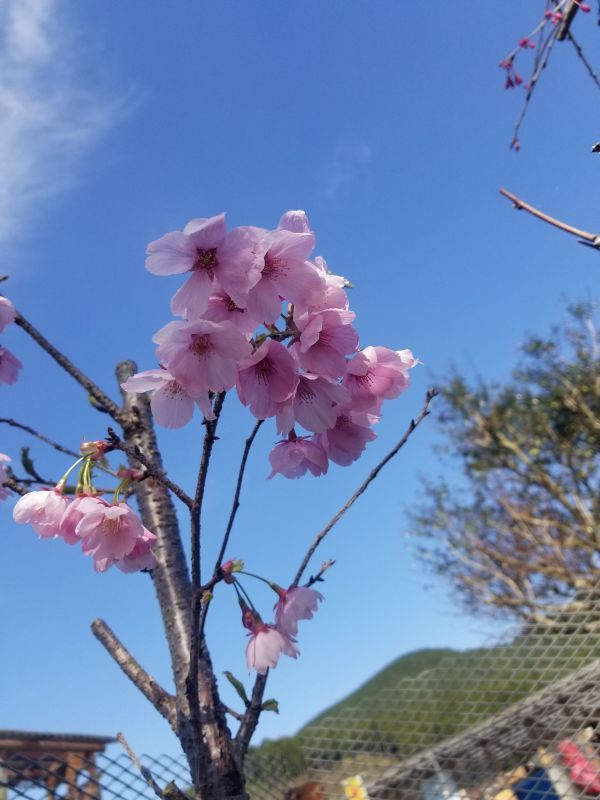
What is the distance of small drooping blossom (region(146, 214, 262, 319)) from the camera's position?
529 millimetres

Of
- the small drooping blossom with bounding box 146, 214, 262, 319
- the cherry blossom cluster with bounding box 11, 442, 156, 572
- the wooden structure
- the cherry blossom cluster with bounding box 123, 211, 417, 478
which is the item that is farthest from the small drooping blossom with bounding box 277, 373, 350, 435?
the wooden structure

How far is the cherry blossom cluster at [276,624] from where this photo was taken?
2.30ft

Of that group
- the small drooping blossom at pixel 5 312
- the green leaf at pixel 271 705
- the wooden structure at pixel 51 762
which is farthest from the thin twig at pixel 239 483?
the wooden structure at pixel 51 762

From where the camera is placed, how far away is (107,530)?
2.32 ft

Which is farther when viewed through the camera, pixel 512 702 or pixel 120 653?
pixel 512 702

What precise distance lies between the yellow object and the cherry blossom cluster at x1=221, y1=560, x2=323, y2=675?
1.42 metres

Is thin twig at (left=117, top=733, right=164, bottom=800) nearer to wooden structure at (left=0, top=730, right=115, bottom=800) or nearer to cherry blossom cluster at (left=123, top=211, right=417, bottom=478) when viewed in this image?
cherry blossom cluster at (left=123, top=211, right=417, bottom=478)

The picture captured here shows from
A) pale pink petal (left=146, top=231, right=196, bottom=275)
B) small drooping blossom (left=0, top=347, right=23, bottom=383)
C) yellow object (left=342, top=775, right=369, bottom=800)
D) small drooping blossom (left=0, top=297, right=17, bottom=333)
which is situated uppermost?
small drooping blossom (left=0, top=297, right=17, bottom=333)

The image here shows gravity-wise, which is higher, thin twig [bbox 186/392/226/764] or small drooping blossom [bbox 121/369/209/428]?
small drooping blossom [bbox 121/369/209/428]

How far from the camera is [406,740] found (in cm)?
238

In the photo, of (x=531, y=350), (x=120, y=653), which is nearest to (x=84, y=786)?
(x=120, y=653)

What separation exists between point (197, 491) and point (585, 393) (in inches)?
324

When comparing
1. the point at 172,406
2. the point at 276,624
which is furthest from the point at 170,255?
the point at 276,624

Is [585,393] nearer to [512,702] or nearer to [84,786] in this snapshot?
[512,702]
